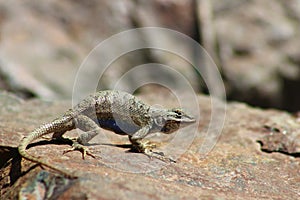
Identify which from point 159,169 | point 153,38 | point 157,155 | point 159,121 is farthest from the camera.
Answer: point 153,38

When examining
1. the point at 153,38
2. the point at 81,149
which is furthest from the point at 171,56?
the point at 81,149

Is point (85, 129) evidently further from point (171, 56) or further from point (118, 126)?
point (171, 56)

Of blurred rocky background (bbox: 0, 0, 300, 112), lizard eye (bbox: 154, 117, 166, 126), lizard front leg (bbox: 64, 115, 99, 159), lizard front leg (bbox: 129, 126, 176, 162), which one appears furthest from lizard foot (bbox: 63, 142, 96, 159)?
blurred rocky background (bbox: 0, 0, 300, 112)

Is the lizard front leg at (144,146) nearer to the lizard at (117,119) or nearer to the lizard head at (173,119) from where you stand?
the lizard at (117,119)

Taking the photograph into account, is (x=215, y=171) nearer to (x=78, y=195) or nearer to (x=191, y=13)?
(x=78, y=195)

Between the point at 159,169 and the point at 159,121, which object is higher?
the point at 159,121

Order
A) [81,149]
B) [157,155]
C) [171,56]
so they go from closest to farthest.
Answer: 1. [81,149]
2. [157,155]
3. [171,56]

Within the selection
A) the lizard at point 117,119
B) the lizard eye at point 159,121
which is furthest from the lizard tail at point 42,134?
the lizard eye at point 159,121

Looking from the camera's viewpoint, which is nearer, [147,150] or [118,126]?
[147,150]
